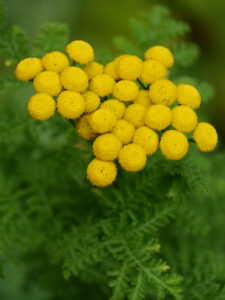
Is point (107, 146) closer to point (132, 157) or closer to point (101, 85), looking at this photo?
point (132, 157)

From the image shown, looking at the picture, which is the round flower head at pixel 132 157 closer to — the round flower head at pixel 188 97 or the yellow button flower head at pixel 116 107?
the yellow button flower head at pixel 116 107

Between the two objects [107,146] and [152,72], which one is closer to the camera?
[107,146]

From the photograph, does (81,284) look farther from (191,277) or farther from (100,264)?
(191,277)

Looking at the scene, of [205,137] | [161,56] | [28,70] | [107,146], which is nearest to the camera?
[107,146]

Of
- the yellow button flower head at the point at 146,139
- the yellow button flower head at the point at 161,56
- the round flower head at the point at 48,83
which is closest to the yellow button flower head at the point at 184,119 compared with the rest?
the yellow button flower head at the point at 146,139

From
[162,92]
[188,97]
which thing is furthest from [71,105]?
[188,97]

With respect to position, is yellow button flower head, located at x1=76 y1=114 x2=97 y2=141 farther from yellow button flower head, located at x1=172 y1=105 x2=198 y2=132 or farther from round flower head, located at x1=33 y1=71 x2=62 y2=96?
yellow button flower head, located at x1=172 y1=105 x2=198 y2=132
